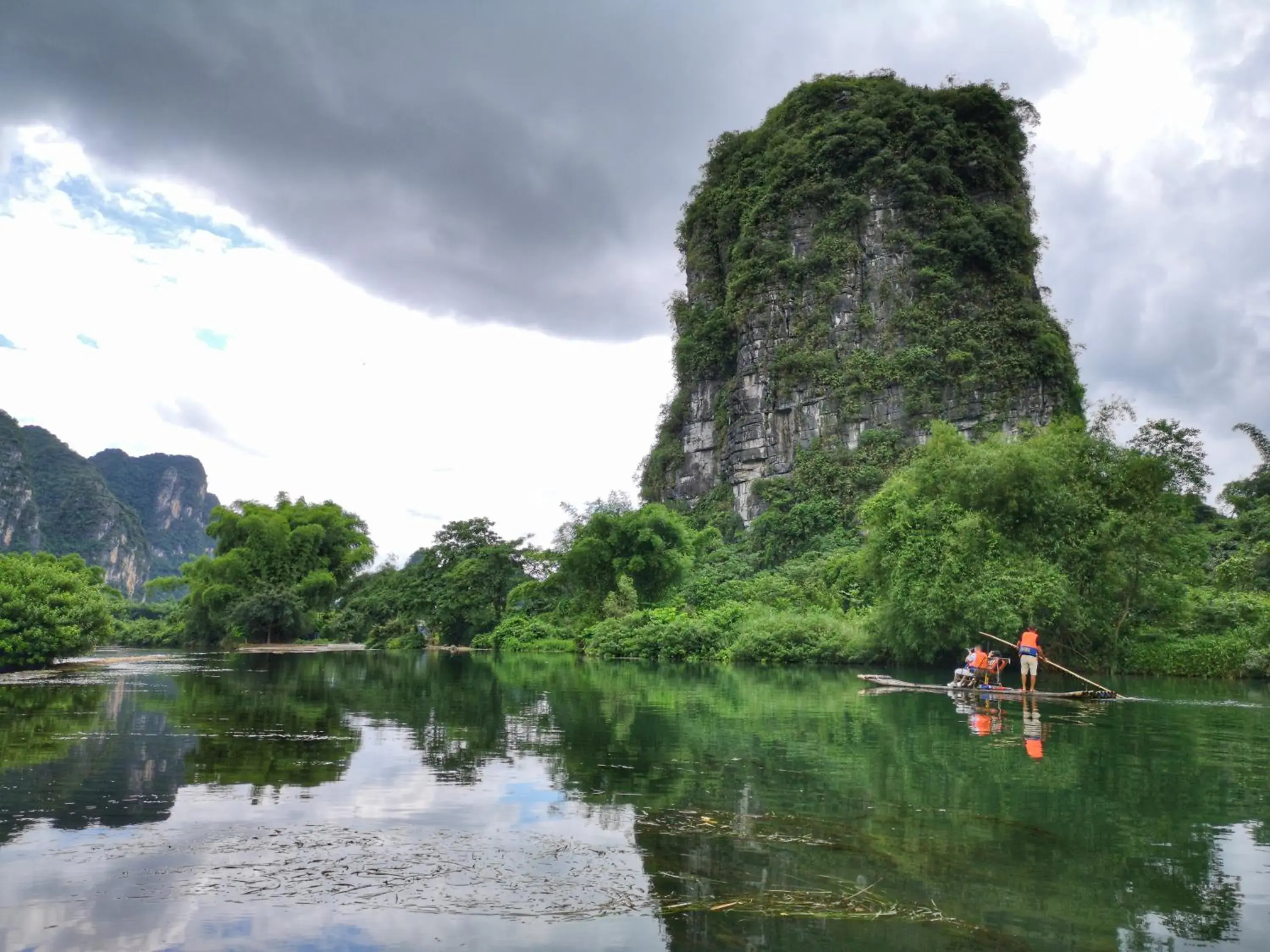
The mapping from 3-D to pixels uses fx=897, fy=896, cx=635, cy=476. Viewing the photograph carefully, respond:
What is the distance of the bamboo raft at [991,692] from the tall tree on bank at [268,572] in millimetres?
36525

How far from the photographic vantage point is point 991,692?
56.1ft

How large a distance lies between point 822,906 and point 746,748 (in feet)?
18.3

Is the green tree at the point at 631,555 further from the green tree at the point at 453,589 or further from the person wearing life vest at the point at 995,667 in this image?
the person wearing life vest at the point at 995,667

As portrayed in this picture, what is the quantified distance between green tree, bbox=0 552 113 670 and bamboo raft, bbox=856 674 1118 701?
18.6 metres

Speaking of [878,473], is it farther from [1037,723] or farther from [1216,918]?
[1216,918]

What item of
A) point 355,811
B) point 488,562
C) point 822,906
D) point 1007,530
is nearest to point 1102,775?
point 822,906

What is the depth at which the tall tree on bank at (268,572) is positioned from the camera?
155 ft

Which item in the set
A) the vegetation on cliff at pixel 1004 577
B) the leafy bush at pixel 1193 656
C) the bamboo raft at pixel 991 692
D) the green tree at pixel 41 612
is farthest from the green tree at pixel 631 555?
the green tree at pixel 41 612

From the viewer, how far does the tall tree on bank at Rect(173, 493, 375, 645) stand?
1854 inches

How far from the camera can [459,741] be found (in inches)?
424

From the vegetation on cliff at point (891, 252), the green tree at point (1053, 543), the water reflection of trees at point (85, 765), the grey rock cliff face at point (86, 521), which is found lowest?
the water reflection of trees at point (85, 765)

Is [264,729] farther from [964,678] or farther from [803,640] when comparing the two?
[803,640]

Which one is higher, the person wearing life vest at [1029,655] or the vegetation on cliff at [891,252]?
the vegetation on cliff at [891,252]

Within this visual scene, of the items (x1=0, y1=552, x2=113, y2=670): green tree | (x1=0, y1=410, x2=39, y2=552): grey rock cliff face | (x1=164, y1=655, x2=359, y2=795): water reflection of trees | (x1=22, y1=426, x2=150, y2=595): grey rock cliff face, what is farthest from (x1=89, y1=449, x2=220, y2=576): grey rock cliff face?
(x1=164, y1=655, x2=359, y2=795): water reflection of trees
